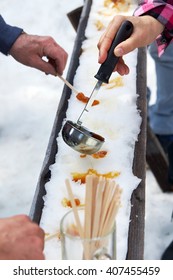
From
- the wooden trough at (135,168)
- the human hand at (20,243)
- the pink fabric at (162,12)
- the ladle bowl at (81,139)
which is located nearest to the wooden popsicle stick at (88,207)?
the human hand at (20,243)

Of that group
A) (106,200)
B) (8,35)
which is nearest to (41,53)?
(8,35)

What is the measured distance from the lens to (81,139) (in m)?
1.46

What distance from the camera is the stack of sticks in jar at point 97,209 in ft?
3.27

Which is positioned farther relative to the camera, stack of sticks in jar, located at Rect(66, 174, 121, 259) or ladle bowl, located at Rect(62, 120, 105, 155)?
ladle bowl, located at Rect(62, 120, 105, 155)

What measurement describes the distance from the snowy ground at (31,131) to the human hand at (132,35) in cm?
103

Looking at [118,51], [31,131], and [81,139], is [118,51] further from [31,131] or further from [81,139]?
[31,131]

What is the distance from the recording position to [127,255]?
117 cm

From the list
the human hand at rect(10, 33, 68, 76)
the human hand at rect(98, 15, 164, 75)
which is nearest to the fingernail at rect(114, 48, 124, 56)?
the human hand at rect(98, 15, 164, 75)

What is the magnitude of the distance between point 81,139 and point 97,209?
486 millimetres

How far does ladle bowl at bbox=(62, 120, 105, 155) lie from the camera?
1455mm

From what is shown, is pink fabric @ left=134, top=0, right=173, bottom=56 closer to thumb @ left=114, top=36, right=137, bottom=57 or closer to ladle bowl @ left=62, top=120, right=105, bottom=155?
thumb @ left=114, top=36, right=137, bottom=57

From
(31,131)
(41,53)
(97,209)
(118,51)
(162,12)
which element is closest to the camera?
(97,209)

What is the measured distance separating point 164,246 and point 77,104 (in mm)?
911

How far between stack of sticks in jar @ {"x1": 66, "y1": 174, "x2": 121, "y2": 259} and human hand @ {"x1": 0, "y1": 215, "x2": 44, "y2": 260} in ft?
0.35
